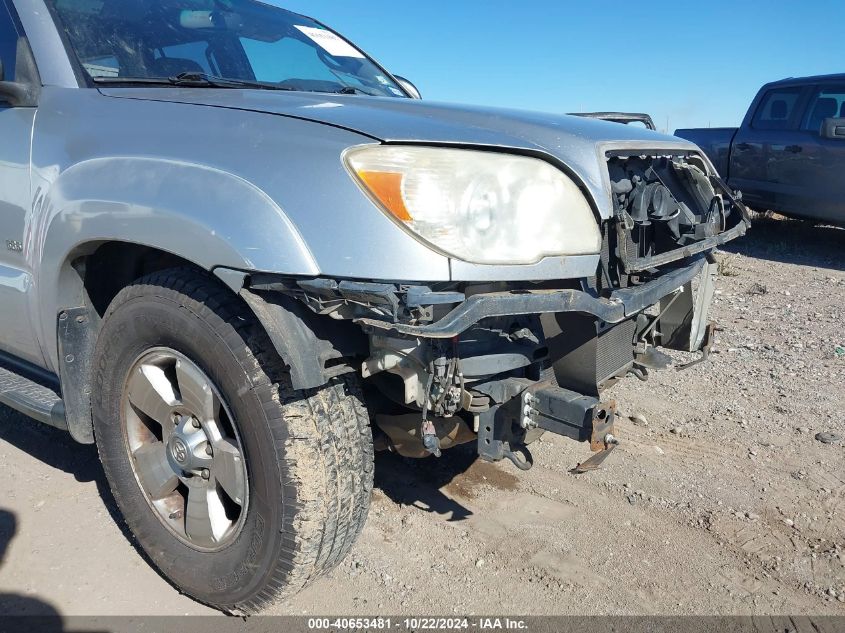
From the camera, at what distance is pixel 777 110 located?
870 centimetres

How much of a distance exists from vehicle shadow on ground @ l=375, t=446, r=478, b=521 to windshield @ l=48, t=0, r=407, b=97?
1744 mm

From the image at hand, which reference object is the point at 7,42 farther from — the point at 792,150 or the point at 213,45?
the point at 792,150

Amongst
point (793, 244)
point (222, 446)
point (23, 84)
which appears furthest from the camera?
point (793, 244)

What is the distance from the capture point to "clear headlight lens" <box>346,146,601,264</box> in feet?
5.62

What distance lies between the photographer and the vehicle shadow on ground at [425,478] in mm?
2910

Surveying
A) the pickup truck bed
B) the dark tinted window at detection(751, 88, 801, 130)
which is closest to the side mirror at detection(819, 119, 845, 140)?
the pickup truck bed

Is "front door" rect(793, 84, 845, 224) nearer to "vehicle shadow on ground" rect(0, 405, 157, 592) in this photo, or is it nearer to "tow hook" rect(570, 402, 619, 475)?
"tow hook" rect(570, 402, 619, 475)

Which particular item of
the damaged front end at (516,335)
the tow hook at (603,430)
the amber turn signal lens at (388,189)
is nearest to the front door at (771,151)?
the damaged front end at (516,335)

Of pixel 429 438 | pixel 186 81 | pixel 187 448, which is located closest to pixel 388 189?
pixel 429 438

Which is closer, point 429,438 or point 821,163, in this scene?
point 429,438

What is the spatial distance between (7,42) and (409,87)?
1889 mm

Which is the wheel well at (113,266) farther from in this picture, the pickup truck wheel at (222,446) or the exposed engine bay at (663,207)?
the exposed engine bay at (663,207)

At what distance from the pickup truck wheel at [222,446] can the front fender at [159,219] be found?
0.20m

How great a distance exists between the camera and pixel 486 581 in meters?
2.43
